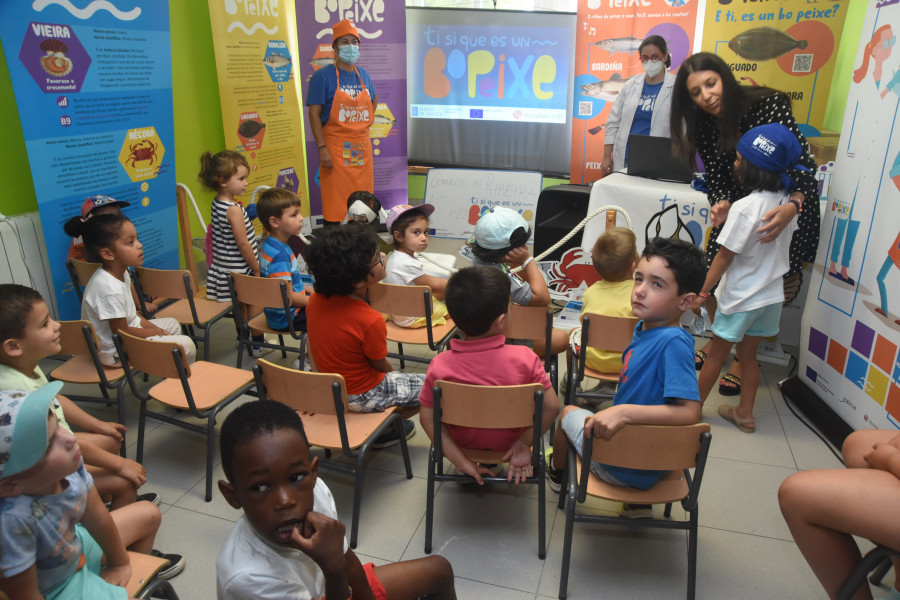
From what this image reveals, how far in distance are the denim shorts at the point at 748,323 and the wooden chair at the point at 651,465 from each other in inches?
40.6

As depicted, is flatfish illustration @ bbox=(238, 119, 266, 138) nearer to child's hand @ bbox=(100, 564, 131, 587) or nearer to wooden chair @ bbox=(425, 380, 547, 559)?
wooden chair @ bbox=(425, 380, 547, 559)

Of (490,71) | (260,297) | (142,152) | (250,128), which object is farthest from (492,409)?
(490,71)

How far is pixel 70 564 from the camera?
1.22m

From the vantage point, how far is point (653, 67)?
14.2 ft

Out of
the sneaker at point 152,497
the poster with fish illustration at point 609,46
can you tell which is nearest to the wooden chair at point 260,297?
the sneaker at point 152,497

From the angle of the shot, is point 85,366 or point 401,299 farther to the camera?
point 401,299

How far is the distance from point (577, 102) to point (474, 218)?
142 cm

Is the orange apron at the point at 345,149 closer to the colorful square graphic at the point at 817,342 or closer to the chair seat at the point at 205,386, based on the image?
the chair seat at the point at 205,386

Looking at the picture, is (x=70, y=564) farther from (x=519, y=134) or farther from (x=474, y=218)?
(x=519, y=134)

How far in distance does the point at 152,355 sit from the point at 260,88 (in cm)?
315

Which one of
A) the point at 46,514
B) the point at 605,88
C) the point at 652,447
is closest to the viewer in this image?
the point at 46,514

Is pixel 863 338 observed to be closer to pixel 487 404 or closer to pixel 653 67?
pixel 487 404

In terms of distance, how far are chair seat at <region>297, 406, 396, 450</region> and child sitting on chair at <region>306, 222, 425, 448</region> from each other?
63 mm

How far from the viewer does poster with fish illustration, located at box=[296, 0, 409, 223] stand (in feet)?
16.8
